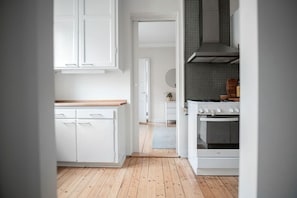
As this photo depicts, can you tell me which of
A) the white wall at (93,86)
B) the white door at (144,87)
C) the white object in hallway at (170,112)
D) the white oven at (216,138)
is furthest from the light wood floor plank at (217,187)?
the white door at (144,87)

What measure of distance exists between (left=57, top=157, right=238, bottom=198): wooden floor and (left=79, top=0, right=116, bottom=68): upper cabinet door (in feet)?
4.63

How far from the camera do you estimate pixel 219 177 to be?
2412 millimetres

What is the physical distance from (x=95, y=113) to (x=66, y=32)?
3.95ft

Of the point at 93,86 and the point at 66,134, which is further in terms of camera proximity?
the point at 93,86

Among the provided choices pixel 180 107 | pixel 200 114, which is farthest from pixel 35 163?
pixel 180 107

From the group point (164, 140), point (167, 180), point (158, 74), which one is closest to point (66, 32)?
point (167, 180)

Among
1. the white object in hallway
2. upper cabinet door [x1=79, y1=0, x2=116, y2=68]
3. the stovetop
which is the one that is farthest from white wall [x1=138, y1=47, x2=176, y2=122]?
the stovetop

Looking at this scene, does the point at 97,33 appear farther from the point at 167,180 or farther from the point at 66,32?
the point at 167,180

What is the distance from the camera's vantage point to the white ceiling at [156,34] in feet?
16.4

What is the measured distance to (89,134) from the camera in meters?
2.66

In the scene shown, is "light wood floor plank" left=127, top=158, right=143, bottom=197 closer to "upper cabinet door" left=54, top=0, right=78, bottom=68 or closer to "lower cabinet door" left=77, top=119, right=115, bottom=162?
"lower cabinet door" left=77, top=119, right=115, bottom=162

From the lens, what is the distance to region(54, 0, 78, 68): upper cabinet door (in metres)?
2.84

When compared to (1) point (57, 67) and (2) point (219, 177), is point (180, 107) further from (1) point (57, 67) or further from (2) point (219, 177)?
(1) point (57, 67)

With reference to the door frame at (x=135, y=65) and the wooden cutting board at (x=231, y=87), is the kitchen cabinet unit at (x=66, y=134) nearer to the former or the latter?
the door frame at (x=135, y=65)
